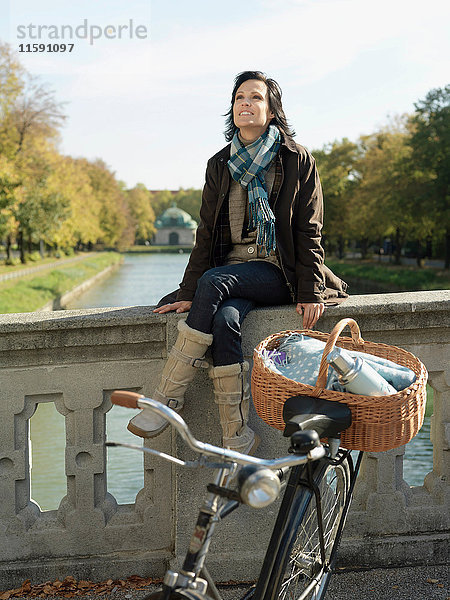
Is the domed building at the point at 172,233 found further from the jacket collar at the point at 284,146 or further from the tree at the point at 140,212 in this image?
the jacket collar at the point at 284,146

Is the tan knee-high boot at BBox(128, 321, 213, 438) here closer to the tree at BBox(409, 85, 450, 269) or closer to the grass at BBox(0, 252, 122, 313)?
the grass at BBox(0, 252, 122, 313)

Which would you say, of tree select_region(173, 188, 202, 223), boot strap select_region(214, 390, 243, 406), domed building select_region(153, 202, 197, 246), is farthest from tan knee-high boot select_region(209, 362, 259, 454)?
tree select_region(173, 188, 202, 223)

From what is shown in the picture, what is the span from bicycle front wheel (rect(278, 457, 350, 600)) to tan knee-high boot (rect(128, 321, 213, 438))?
0.70 metres

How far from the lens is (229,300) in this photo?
10.0 feet

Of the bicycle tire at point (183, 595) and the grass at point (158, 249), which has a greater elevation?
the bicycle tire at point (183, 595)

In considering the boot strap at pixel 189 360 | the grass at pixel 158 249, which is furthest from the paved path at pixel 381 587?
the grass at pixel 158 249

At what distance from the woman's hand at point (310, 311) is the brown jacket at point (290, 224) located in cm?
3

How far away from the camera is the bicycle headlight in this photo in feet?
5.60

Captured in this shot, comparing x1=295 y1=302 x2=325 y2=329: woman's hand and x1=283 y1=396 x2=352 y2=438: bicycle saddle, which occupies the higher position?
x1=295 y1=302 x2=325 y2=329: woman's hand

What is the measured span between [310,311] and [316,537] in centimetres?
98

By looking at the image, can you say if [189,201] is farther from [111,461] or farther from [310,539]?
[310,539]

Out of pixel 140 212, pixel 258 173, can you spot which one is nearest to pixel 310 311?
pixel 258 173

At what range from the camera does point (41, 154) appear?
112 feet

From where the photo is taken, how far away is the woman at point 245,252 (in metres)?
2.96
